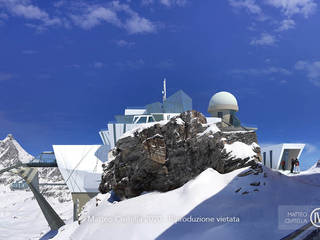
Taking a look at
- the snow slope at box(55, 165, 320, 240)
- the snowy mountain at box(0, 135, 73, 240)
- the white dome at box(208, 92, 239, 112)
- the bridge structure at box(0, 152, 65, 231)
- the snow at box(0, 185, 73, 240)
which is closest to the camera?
the snow slope at box(55, 165, 320, 240)

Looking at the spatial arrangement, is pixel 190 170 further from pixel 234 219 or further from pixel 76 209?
pixel 76 209

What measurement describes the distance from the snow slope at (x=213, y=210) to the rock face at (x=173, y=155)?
972 mm

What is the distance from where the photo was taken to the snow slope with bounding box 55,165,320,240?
10268 mm

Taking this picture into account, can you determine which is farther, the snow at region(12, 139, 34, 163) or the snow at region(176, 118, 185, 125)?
the snow at region(12, 139, 34, 163)

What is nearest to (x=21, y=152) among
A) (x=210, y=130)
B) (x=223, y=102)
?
(x=223, y=102)

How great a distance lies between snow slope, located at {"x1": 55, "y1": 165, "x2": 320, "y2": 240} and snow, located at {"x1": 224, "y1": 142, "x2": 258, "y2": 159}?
1.22 metres

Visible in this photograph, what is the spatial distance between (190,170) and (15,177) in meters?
117

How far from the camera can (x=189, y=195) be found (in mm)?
13742

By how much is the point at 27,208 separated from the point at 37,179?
40000 mm

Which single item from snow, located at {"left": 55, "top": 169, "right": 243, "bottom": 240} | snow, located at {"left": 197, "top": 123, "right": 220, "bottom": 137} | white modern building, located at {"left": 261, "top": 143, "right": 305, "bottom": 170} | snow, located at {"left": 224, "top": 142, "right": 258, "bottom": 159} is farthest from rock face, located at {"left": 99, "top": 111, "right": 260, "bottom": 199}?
white modern building, located at {"left": 261, "top": 143, "right": 305, "bottom": 170}

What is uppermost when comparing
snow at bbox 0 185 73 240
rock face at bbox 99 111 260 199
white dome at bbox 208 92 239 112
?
white dome at bbox 208 92 239 112

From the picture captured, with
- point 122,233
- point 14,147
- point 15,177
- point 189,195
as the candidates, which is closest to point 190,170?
point 189,195

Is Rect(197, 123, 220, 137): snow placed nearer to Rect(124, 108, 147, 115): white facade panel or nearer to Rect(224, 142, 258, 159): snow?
Rect(224, 142, 258, 159): snow

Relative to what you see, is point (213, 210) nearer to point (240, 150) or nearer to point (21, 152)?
point (240, 150)
